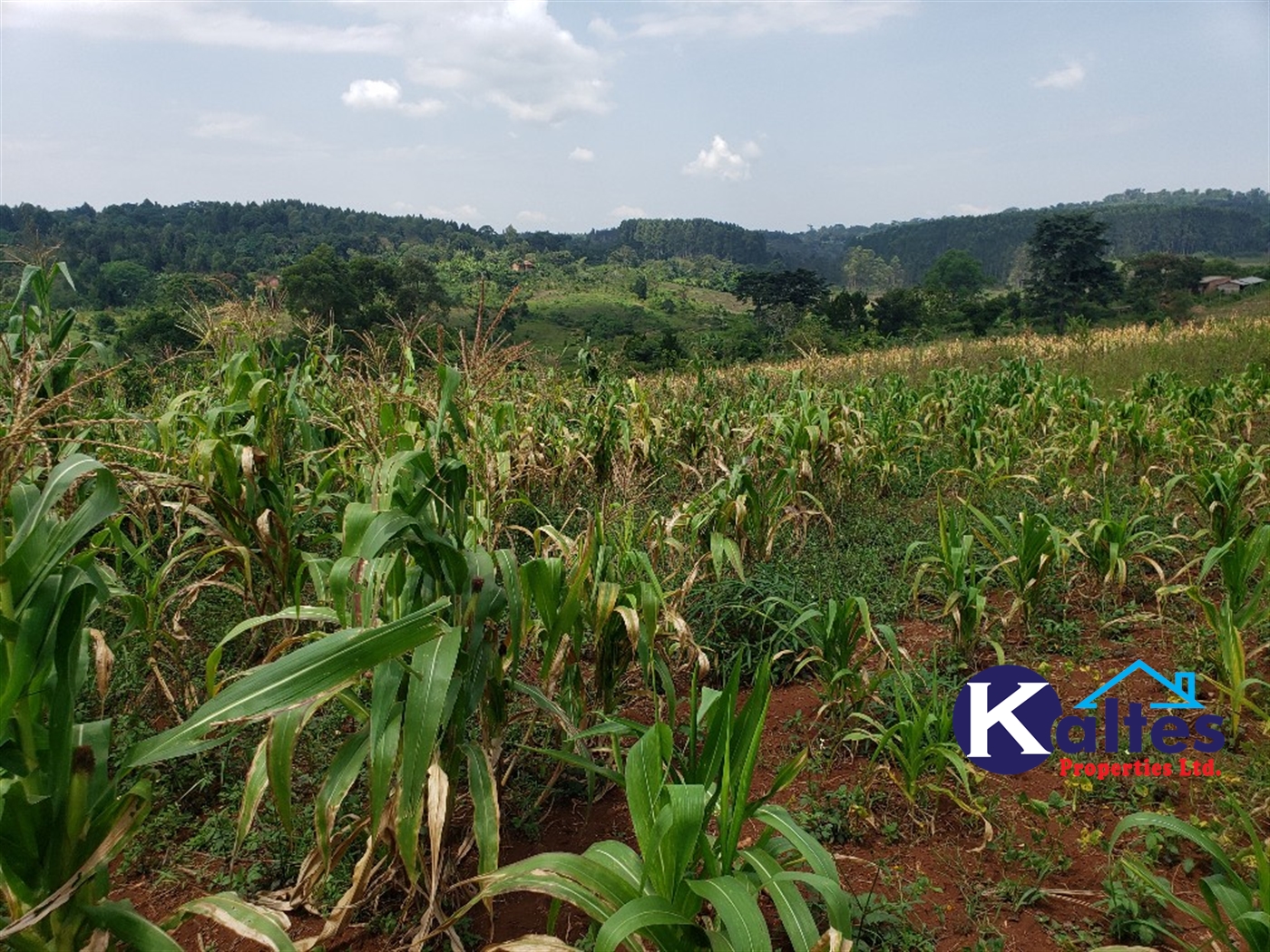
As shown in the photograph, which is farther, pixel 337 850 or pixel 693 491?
pixel 693 491

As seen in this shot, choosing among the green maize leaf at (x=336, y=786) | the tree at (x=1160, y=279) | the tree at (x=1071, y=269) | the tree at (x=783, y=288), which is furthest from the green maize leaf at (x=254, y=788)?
the tree at (x=1160, y=279)

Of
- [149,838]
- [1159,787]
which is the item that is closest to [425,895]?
[149,838]

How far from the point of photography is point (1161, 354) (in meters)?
13.9

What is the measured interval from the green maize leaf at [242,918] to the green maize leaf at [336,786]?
16 centimetres

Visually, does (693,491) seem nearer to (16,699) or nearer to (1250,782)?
(1250,782)

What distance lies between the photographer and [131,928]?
1334mm

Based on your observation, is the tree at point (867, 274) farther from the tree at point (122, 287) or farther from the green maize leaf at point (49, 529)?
the green maize leaf at point (49, 529)

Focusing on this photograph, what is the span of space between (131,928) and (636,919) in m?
0.91

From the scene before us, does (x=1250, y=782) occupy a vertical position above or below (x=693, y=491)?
below

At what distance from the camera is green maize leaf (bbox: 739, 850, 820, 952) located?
138cm

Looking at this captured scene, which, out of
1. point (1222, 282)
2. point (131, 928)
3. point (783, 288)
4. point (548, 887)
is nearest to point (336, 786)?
point (131, 928)

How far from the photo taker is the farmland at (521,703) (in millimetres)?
1354

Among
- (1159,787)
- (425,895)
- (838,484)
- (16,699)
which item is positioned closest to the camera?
(16,699)

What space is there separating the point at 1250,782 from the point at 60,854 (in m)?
3.17
